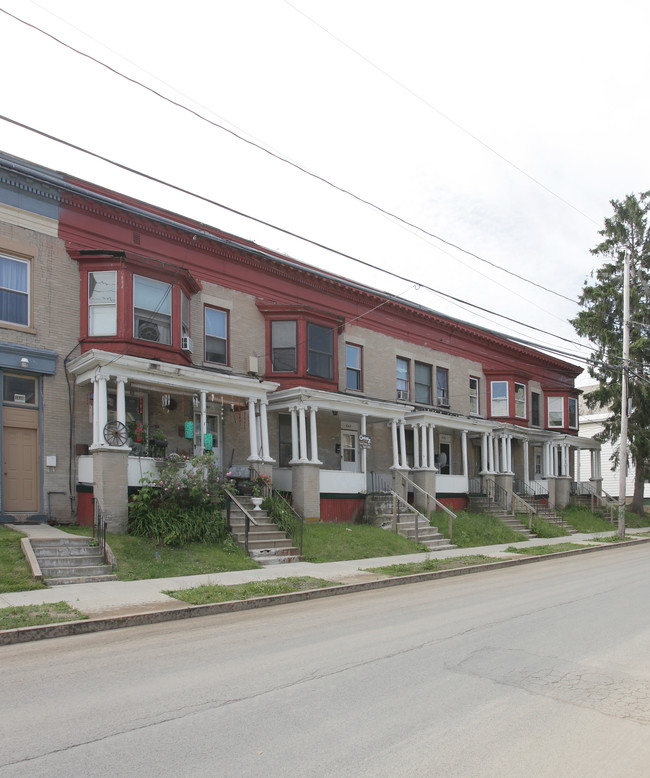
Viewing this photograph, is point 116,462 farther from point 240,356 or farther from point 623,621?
point 623,621

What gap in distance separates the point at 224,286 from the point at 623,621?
15.2 metres

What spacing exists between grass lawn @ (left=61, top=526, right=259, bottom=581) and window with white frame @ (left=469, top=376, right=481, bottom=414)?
60.0 ft

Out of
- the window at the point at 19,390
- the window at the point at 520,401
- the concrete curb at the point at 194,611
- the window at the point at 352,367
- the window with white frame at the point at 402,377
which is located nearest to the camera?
the concrete curb at the point at 194,611

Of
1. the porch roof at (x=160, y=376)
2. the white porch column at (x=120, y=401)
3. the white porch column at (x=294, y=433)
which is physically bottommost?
the white porch column at (x=294, y=433)

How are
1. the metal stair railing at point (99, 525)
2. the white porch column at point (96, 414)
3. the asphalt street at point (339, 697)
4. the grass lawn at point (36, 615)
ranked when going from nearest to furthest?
the asphalt street at point (339, 697) → the grass lawn at point (36, 615) → the metal stair railing at point (99, 525) → the white porch column at point (96, 414)

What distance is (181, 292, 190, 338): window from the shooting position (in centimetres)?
1886

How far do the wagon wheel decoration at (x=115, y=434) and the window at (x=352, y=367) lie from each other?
10.6 metres

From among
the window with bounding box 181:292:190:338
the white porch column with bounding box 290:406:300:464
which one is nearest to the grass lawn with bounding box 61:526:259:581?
the white porch column with bounding box 290:406:300:464

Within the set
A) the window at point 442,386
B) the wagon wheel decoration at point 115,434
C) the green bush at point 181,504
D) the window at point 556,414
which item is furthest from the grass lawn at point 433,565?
the window at point 556,414

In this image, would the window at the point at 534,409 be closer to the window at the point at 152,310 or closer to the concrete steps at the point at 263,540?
the concrete steps at the point at 263,540

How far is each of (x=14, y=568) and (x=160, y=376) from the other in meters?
6.18

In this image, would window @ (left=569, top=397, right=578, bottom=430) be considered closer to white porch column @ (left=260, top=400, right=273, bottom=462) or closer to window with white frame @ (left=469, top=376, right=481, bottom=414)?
window with white frame @ (left=469, top=376, right=481, bottom=414)

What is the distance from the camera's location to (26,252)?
1627 centimetres

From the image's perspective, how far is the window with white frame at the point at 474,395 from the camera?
31.2 meters
